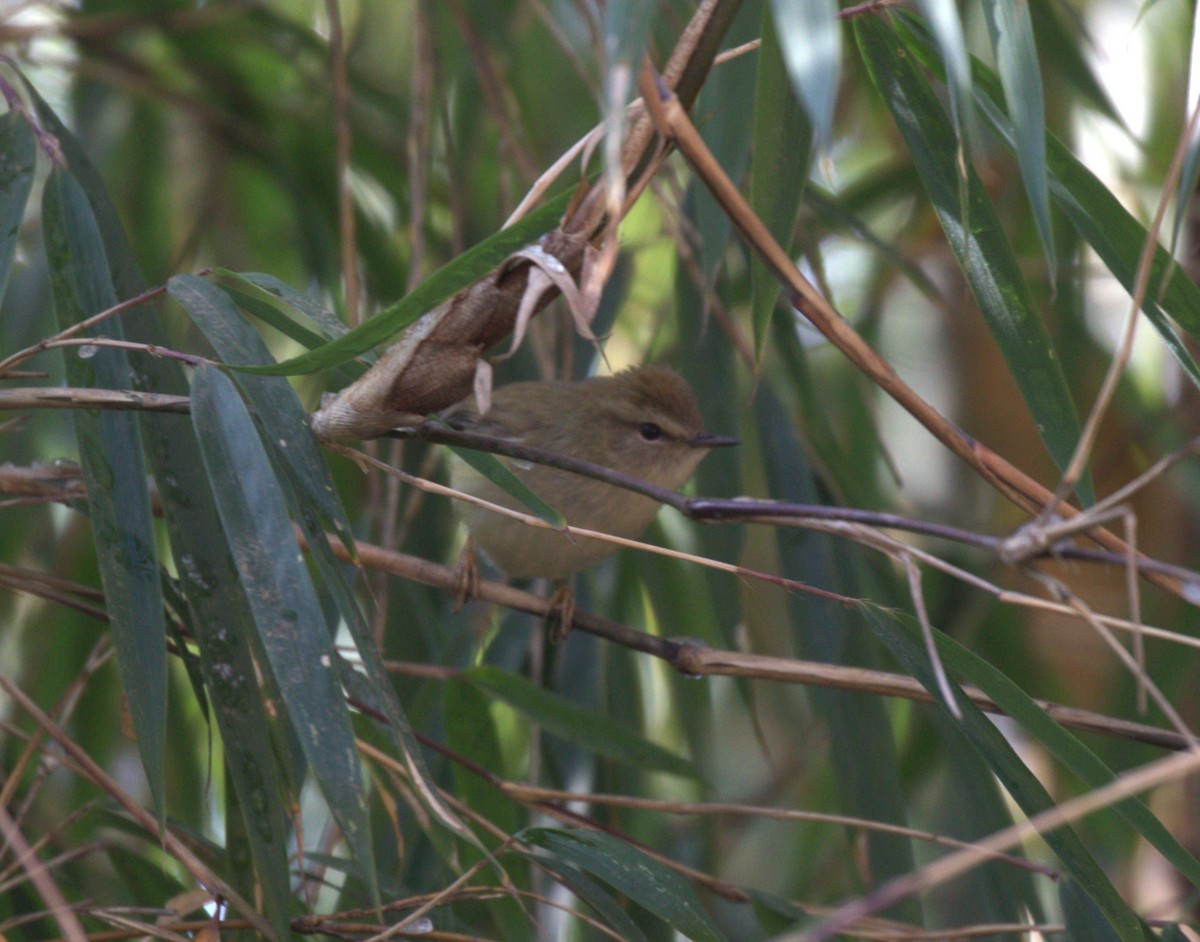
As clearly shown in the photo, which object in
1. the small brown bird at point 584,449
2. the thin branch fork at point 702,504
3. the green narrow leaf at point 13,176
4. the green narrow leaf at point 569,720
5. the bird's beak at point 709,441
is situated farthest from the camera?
the small brown bird at point 584,449

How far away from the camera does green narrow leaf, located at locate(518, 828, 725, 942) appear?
5.08 ft

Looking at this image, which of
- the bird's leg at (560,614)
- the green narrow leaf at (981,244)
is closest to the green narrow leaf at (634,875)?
the bird's leg at (560,614)

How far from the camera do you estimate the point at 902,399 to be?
4.01 ft

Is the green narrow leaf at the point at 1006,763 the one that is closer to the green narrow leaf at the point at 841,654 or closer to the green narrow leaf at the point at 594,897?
the green narrow leaf at the point at 594,897

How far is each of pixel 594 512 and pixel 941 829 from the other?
108 cm

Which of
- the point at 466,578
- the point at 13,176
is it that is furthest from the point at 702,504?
the point at 466,578

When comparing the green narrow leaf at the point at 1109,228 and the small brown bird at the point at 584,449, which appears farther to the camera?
the small brown bird at the point at 584,449

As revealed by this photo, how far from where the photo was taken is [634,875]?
1.58 metres

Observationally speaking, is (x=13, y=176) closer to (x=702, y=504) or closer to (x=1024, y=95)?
(x=702, y=504)

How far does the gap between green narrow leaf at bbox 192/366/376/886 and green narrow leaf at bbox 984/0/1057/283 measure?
770mm

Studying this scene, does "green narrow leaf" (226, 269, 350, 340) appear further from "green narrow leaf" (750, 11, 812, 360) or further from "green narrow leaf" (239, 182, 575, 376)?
"green narrow leaf" (750, 11, 812, 360)

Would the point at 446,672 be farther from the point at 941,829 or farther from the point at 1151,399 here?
the point at 1151,399

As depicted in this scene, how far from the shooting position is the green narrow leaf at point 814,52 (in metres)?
1.00

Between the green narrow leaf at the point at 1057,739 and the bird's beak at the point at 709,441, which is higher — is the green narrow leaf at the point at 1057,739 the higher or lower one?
the lower one
